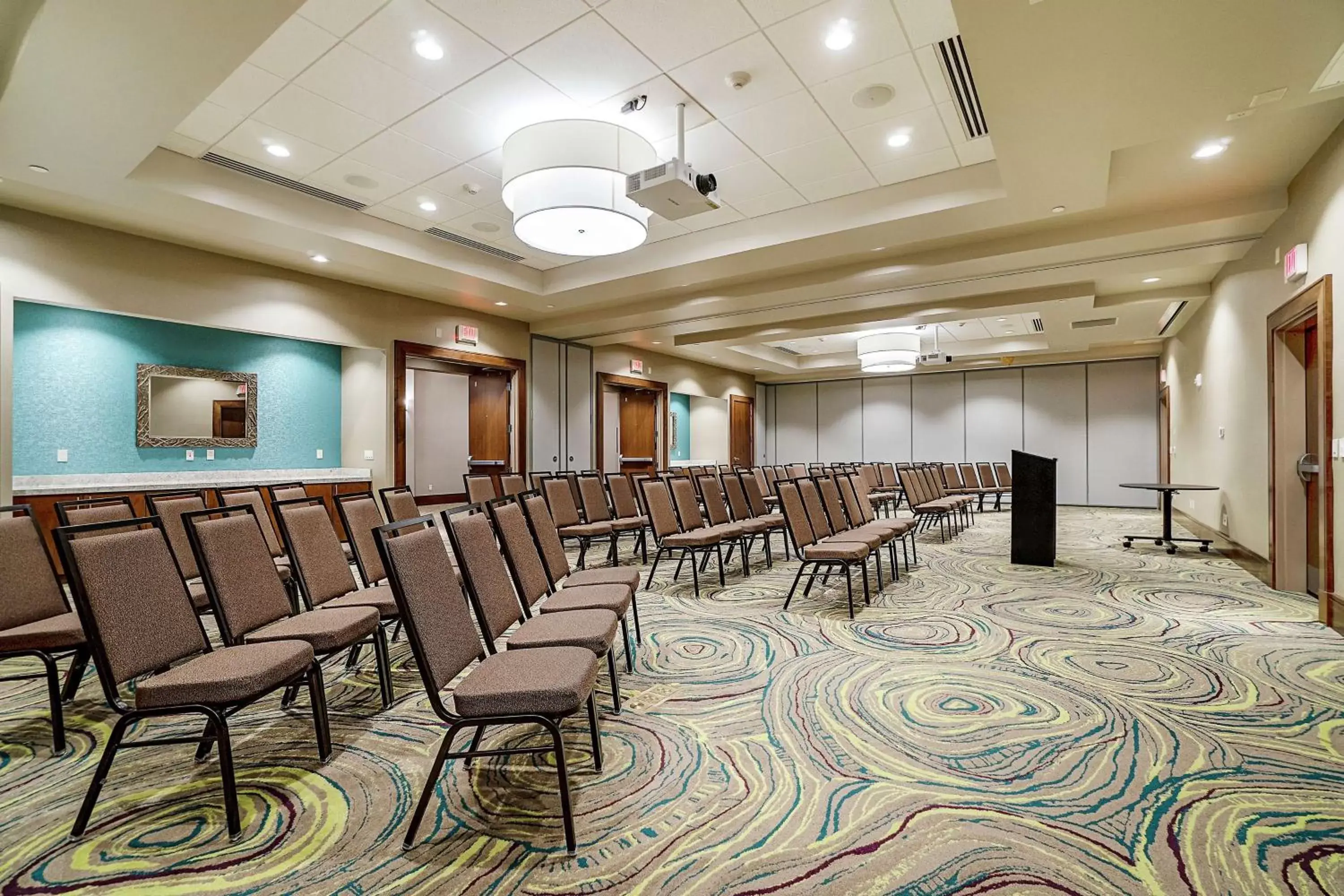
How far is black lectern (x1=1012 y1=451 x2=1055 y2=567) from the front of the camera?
6.34 meters

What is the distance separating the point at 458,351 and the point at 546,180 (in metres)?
4.85

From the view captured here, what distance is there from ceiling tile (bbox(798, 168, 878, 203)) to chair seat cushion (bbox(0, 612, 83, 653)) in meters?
5.69

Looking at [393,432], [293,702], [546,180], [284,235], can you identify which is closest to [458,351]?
[393,432]

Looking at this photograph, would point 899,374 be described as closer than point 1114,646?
No

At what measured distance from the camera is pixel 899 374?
1519 centimetres

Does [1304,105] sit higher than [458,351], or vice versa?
[1304,105]

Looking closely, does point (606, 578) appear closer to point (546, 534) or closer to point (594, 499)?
point (546, 534)

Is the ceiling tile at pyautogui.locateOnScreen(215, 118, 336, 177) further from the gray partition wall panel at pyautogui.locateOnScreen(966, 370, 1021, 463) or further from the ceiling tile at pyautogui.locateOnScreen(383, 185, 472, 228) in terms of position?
the gray partition wall panel at pyautogui.locateOnScreen(966, 370, 1021, 463)

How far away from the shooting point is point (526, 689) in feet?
5.93

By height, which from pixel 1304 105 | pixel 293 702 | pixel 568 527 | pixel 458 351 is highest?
pixel 1304 105

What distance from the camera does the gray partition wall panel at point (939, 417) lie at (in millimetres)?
14526

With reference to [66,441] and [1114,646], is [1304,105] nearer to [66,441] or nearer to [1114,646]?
[1114,646]

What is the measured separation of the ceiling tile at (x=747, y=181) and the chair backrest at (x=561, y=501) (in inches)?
118

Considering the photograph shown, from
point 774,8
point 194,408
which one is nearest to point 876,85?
point 774,8
